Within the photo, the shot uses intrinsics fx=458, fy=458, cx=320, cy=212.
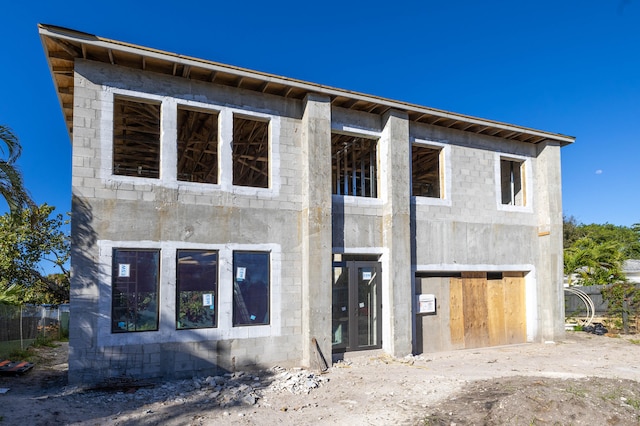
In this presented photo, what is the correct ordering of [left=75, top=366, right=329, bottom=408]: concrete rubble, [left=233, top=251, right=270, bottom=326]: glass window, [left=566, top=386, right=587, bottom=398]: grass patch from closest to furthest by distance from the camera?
[left=566, top=386, right=587, bottom=398]: grass patch, [left=75, top=366, right=329, bottom=408]: concrete rubble, [left=233, top=251, right=270, bottom=326]: glass window

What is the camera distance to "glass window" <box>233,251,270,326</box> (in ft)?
34.1

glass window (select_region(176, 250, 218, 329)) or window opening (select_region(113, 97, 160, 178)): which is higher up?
window opening (select_region(113, 97, 160, 178))

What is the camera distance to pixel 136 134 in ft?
48.0

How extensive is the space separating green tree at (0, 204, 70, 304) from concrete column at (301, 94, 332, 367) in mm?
9338

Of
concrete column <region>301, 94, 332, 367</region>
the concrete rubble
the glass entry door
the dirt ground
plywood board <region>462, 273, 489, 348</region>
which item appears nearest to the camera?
the dirt ground

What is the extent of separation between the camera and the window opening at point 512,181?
49.9 feet

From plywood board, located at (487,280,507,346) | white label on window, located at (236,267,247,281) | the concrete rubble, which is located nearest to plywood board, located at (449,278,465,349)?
plywood board, located at (487,280,507,346)

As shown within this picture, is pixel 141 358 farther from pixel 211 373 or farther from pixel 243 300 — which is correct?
pixel 243 300

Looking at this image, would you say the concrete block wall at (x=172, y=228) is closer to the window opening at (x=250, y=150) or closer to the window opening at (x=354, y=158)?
the window opening at (x=250, y=150)

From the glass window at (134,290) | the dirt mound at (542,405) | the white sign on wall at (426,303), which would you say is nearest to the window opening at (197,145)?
the glass window at (134,290)

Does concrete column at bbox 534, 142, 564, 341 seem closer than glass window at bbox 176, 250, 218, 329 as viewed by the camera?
No

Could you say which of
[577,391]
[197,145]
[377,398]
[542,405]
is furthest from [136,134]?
[577,391]

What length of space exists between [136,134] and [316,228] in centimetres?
741

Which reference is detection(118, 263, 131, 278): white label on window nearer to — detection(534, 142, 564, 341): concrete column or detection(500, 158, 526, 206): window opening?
detection(500, 158, 526, 206): window opening
